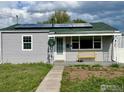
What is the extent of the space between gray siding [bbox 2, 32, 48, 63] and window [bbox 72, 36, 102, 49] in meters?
3.24

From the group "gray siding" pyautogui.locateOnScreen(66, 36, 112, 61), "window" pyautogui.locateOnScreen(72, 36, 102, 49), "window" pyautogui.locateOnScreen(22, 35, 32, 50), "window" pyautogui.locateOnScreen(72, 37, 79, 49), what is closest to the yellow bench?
"gray siding" pyautogui.locateOnScreen(66, 36, 112, 61)

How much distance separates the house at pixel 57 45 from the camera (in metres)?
21.8

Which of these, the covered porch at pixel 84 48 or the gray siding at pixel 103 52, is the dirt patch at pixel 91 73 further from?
the gray siding at pixel 103 52

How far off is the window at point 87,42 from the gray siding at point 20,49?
324 cm

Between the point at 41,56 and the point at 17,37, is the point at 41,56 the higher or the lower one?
the lower one

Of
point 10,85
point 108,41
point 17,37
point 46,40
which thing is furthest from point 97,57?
point 10,85

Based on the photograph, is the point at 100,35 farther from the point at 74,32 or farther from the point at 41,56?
the point at 41,56

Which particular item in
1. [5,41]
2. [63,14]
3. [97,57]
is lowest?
[97,57]

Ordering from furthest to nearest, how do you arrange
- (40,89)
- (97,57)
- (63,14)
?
(63,14) → (97,57) → (40,89)

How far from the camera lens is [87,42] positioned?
23.7 m

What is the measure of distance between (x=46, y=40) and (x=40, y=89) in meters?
12.0

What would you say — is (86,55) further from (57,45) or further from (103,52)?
(57,45)

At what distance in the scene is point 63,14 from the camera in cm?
6034

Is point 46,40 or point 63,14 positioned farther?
point 63,14
